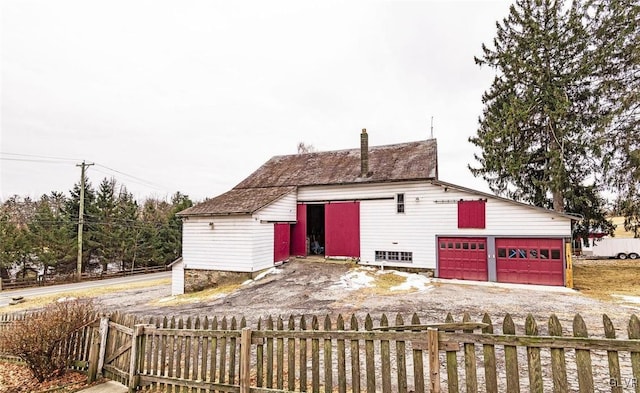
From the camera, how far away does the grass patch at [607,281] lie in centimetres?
1224

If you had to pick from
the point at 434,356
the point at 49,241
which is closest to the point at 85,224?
the point at 49,241

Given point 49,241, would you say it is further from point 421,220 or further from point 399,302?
point 399,302

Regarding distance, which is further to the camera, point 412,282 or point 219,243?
point 219,243

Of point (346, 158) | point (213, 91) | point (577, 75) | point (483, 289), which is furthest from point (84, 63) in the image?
point (577, 75)

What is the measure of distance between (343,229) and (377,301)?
823 cm

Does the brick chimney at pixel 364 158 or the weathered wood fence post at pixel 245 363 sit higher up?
the brick chimney at pixel 364 158

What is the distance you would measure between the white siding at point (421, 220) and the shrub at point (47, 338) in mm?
14271

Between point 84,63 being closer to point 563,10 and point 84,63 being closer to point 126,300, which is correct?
point 126,300

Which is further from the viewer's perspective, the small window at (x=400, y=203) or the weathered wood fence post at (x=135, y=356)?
the small window at (x=400, y=203)

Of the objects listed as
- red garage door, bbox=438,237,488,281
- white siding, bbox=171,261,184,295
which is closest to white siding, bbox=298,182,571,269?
red garage door, bbox=438,237,488,281

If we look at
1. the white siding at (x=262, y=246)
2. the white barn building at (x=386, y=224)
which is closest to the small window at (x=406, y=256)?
the white barn building at (x=386, y=224)

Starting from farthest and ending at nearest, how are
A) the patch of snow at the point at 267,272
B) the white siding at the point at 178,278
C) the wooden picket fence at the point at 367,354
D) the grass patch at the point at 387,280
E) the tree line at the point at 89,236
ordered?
1. the tree line at the point at 89,236
2. the white siding at the point at 178,278
3. the patch of snow at the point at 267,272
4. the grass patch at the point at 387,280
5. the wooden picket fence at the point at 367,354

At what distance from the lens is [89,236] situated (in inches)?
1291

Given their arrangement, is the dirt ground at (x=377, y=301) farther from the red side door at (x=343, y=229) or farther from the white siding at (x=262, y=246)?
the red side door at (x=343, y=229)
